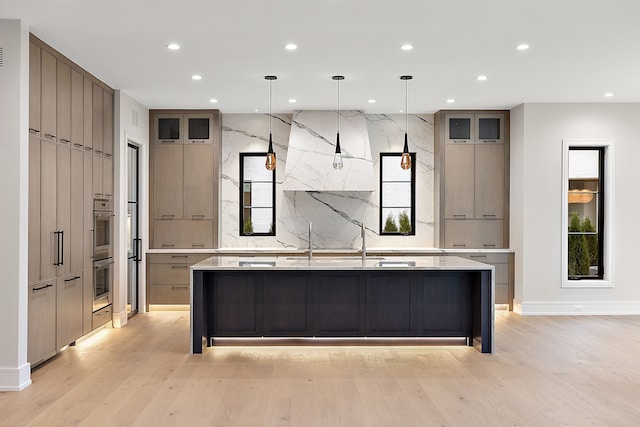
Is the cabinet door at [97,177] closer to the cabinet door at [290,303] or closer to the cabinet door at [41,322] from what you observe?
the cabinet door at [41,322]

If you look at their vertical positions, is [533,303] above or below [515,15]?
below

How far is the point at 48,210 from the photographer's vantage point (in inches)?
190

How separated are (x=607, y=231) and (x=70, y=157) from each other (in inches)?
252

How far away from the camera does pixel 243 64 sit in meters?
5.53

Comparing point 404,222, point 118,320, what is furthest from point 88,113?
point 404,222

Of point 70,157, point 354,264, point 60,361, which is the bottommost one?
point 60,361

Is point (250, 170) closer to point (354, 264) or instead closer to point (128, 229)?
point (128, 229)

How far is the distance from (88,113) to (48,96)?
96cm

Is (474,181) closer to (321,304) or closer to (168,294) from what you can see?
(321,304)

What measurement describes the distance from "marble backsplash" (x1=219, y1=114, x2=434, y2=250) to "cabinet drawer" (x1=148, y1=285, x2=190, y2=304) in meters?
0.92

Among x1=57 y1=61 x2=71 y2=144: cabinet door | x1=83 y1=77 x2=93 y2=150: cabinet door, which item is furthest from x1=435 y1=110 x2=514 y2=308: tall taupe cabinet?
x1=57 y1=61 x2=71 y2=144: cabinet door

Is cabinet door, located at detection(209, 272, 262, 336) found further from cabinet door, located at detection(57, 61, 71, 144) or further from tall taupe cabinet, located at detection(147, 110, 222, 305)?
tall taupe cabinet, located at detection(147, 110, 222, 305)

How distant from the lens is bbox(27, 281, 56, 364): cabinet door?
455 centimetres

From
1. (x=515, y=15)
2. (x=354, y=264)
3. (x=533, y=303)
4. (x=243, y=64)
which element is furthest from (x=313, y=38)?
(x=533, y=303)
